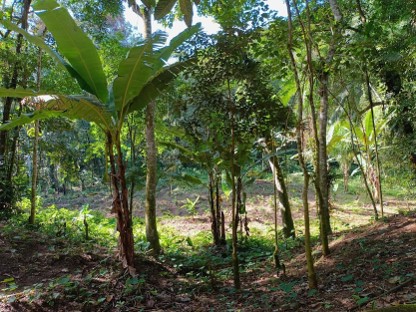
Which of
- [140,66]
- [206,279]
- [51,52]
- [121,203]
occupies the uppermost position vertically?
[51,52]

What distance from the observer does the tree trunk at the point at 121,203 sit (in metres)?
6.00

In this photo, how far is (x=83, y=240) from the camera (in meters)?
9.20

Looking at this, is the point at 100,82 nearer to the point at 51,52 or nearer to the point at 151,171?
the point at 51,52

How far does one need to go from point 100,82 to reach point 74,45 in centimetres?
64

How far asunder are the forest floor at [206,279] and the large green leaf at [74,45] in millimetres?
2865

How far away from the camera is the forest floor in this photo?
4.55 metres

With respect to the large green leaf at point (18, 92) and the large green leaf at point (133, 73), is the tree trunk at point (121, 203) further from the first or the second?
the large green leaf at point (18, 92)

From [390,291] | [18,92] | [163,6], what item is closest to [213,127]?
[163,6]

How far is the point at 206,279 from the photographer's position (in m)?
6.88

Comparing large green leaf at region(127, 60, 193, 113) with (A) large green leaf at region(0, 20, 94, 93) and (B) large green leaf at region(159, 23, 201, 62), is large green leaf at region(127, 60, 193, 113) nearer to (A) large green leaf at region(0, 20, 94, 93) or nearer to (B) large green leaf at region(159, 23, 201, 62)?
(B) large green leaf at region(159, 23, 201, 62)

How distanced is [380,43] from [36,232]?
8.07 meters

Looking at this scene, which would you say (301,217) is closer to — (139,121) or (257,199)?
(257,199)

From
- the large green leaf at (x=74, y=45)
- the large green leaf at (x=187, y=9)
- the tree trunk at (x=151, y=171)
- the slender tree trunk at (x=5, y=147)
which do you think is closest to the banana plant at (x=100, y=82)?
the large green leaf at (x=74, y=45)

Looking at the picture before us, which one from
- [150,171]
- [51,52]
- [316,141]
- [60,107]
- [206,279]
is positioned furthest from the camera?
[150,171]
